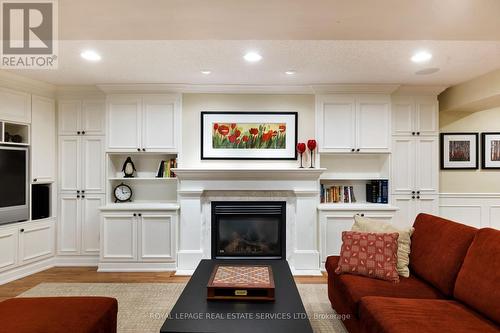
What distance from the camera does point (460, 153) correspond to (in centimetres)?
418

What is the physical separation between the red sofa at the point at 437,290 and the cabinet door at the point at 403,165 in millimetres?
1612

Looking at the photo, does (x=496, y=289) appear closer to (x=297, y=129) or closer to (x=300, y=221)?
(x=300, y=221)

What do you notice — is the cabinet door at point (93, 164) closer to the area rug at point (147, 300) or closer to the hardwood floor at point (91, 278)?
the hardwood floor at point (91, 278)

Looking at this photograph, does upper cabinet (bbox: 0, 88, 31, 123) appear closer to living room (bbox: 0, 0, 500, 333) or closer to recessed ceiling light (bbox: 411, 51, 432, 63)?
living room (bbox: 0, 0, 500, 333)

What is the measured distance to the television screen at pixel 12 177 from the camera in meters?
3.37

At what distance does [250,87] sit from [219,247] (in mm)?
2238

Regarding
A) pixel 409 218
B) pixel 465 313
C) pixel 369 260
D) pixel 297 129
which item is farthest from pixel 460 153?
pixel 465 313

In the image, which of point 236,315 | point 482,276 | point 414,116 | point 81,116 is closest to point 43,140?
point 81,116

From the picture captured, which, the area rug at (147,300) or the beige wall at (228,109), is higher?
the beige wall at (228,109)

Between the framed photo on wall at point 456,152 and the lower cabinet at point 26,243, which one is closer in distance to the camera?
the lower cabinet at point 26,243

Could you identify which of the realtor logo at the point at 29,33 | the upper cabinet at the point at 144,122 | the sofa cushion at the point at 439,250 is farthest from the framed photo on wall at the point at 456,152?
the realtor logo at the point at 29,33

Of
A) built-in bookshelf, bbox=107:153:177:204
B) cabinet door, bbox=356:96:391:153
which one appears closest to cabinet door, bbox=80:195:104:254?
built-in bookshelf, bbox=107:153:177:204

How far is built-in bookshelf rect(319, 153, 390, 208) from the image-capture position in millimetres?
4023

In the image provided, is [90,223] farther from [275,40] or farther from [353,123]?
[353,123]
